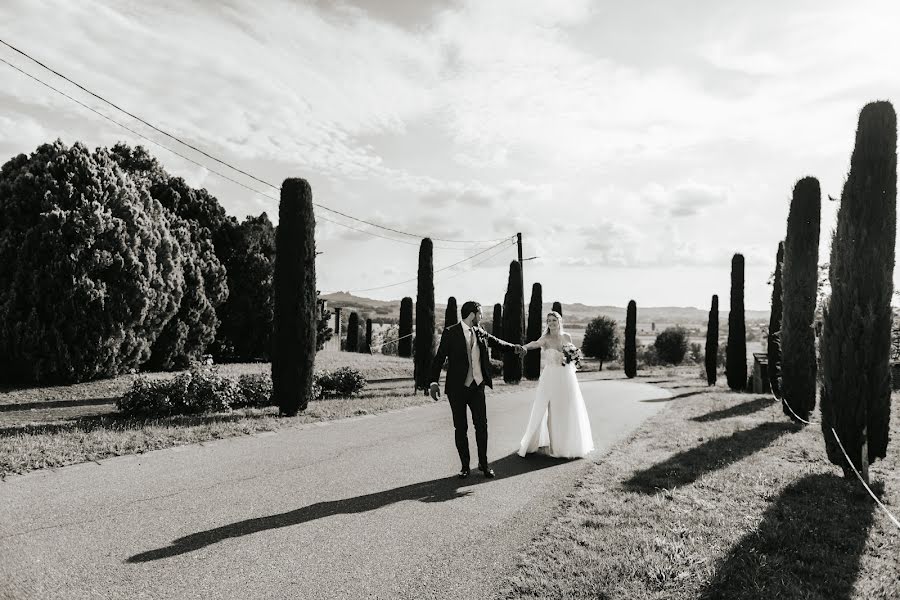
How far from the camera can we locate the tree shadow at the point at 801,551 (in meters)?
3.89

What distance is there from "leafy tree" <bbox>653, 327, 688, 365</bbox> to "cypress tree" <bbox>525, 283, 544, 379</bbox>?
23557mm

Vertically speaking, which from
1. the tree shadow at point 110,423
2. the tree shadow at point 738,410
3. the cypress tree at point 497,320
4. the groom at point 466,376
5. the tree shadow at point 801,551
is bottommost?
the tree shadow at point 738,410

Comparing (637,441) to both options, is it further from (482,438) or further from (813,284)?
(813,284)

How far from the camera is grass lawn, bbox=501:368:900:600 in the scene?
3963 mm

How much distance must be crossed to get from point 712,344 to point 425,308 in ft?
59.0

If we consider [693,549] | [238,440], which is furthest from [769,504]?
[238,440]

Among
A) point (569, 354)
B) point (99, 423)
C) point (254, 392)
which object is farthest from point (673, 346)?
point (99, 423)

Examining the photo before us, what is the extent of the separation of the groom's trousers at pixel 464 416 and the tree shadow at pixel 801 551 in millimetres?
3019

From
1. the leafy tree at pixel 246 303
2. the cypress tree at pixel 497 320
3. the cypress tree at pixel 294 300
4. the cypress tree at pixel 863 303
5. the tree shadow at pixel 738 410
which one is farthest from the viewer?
the cypress tree at pixel 497 320

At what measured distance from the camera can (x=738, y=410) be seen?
49.6ft

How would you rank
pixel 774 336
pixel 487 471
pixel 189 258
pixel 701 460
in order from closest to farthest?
pixel 487 471, pixel 701 460, pixel 774 336, pixel 189 258

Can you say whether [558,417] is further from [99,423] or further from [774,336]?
[774,336]

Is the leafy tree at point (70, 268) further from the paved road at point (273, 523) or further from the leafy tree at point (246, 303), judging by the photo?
the paved road at point (273, 523)

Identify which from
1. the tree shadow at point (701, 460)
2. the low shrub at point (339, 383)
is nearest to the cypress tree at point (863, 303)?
the tree shadow at point (701, 460)
